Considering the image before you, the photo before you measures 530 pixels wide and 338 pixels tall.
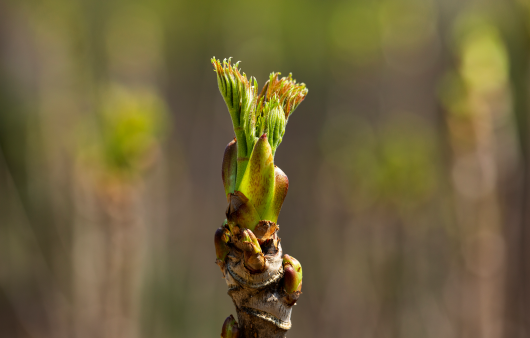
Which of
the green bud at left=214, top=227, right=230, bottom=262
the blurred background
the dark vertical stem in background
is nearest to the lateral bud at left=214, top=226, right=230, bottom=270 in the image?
the green bud at left=214, top=227, right=230, bottom=262

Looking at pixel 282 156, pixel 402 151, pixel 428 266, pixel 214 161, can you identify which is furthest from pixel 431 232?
pixel 214 161

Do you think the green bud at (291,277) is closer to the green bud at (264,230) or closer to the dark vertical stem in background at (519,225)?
the green bud at (264,230)

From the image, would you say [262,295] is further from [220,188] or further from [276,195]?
[220,188]

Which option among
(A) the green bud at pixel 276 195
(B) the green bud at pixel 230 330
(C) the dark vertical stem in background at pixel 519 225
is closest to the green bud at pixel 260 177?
(A) the green bud at pixel 276 195

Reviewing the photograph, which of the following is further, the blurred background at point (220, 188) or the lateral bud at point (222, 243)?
the blurred background at point (220, 188)

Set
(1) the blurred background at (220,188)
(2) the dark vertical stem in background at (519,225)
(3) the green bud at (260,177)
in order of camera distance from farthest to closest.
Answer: (2) the dark vertical stem in background at (519,225) < (1) the blurred background at (220,188) < (3) the green bud at (260,177)

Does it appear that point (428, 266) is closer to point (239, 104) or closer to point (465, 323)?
point (465, 323)

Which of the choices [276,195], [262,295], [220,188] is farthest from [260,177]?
[220,188]
